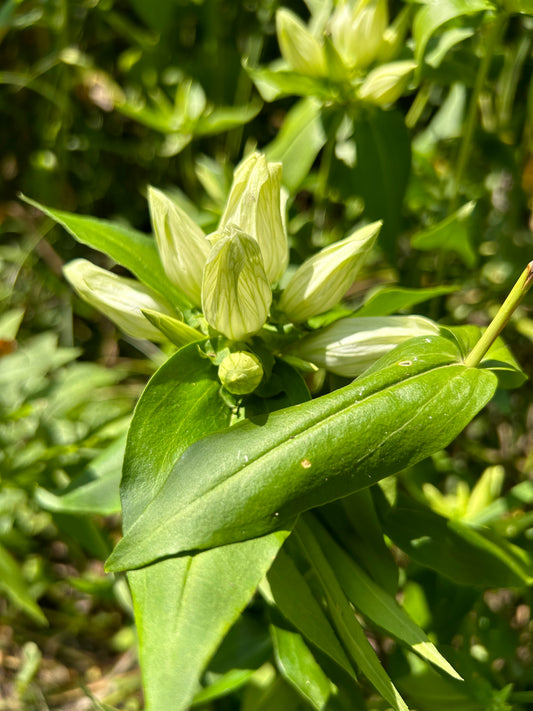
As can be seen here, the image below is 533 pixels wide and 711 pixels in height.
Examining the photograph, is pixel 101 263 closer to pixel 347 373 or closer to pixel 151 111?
pixel 151 111

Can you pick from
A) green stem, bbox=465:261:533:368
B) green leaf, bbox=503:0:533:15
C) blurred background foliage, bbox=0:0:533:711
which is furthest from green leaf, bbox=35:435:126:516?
green leaf, bbox=503:0:533:15

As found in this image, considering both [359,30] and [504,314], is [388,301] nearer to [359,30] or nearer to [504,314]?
[504,314]

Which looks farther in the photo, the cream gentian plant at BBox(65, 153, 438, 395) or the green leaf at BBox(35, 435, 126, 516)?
the green leaf at BBox(35, 435, 126, 516)

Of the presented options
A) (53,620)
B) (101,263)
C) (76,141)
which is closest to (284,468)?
(53,620)

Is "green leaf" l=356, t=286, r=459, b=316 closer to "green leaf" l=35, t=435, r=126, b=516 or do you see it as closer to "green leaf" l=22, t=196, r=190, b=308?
"green leaf" l=22, t=196, r=190, b=308

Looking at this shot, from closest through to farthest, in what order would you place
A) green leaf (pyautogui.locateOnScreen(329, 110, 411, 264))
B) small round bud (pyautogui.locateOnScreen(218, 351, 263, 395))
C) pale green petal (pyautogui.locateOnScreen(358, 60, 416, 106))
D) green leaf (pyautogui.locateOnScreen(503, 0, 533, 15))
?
small round bud (pyautogui.locateOnScreen(218, 351, 263, 395)) < green leaf (pyautogui.locateOnScreen(503, 0, 533, 15)) < pale green petal (pyautogui.locateOnScreen(358, 60, 416, 106)) < green leaf (pyautogui.locateOnScreen(329, 110, 411, 264))

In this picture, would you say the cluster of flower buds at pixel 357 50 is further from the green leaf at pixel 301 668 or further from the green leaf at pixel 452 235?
the green leaf at pixel 301 668
